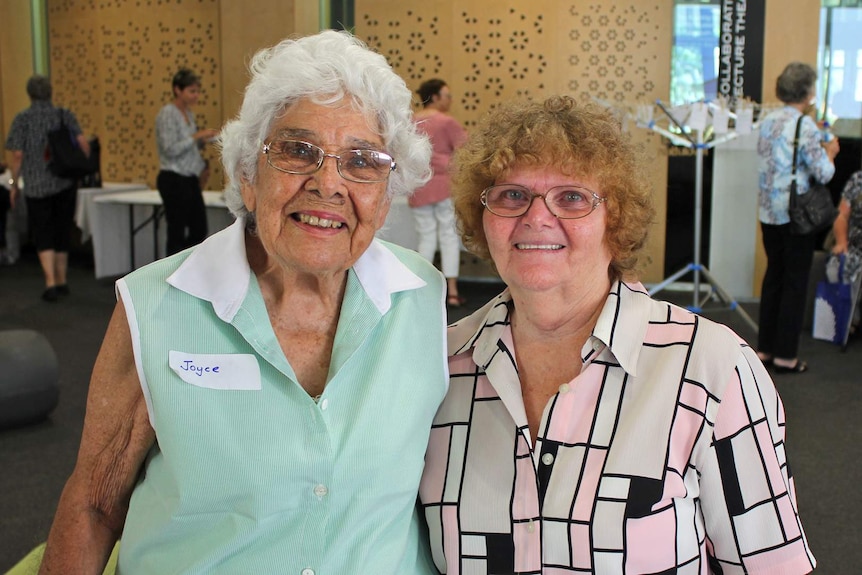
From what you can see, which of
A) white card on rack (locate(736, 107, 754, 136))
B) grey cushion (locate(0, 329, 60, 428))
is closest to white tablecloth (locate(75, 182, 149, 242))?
grey cushion (locate(0, 329, 60, 428))

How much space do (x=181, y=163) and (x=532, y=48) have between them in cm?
350

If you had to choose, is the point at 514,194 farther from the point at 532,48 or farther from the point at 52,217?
the point at 532,48

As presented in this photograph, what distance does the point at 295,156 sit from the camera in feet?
5.41

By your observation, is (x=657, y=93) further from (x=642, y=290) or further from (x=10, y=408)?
(x=642, y=290)

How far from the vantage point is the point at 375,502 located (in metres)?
1.60

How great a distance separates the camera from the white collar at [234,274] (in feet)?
5.25

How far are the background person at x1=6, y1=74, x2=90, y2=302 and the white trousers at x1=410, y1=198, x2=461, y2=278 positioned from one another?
2902 millimetres

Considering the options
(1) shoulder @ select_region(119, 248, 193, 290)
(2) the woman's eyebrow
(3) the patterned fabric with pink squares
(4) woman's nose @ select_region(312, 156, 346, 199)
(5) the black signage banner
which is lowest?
(3) the patterned fabric with pink squares

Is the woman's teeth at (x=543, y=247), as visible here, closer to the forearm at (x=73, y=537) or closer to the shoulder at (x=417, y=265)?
the shoulder at (x=417, y=265)

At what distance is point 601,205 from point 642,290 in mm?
238

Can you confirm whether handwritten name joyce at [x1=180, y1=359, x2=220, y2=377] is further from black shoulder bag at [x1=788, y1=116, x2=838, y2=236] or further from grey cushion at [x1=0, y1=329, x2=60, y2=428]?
black shoulder bag at [x1=788, y1=116, x2=838, y2=236]

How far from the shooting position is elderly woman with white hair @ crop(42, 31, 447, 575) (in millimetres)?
1546

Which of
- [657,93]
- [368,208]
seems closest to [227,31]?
[657,93]

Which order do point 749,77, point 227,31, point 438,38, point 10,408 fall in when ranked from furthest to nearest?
point 227,31 → point 438,38 → point 749,77 → point 10,408
